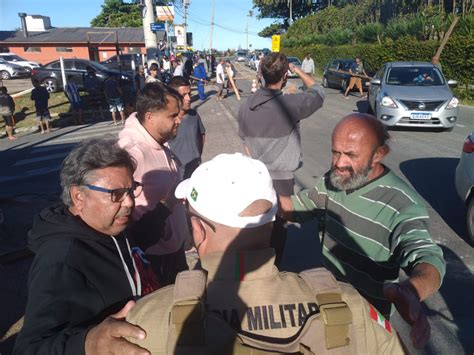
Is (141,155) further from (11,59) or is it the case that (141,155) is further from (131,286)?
(11,59)

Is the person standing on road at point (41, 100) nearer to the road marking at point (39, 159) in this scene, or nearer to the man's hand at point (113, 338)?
the road marking at point (39, 159)

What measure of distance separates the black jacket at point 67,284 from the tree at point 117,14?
71561 mm

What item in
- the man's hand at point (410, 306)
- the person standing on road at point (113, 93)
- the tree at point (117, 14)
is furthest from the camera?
the tree at point (117, 14)

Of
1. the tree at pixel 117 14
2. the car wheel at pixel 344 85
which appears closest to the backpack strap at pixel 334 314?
the car wheel at pixel 344 85

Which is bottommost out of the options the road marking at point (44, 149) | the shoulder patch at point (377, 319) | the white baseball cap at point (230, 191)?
the road marking at point (44, 149)

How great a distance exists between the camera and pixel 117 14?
6925cm

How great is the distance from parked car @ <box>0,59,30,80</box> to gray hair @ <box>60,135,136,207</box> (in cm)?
3321

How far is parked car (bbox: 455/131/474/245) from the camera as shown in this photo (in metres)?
4.59

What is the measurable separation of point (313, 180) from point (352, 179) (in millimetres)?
4811

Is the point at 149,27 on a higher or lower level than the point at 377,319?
higher

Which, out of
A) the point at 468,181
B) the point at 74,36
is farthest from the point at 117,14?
the point at 468,181

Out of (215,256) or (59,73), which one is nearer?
(215,256)

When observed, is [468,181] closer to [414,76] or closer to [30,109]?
[414,76]

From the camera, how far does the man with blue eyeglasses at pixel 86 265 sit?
1383 millimetres
